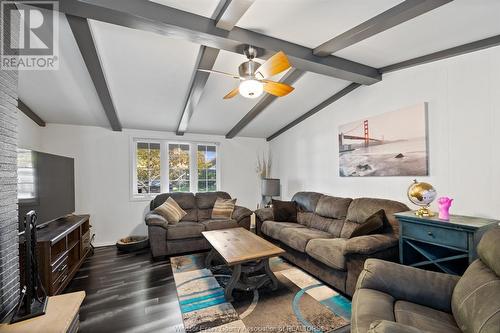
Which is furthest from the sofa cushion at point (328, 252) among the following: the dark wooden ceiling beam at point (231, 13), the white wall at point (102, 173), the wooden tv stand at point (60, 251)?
the white wall at point (102, 173)

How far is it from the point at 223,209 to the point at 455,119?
145 inches

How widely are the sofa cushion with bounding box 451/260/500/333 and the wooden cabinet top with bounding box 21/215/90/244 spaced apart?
11.1ft

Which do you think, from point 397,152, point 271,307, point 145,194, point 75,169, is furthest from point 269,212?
point 75,169

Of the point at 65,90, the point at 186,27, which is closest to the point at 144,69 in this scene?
the point at 186,27

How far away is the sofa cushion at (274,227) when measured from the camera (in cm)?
353

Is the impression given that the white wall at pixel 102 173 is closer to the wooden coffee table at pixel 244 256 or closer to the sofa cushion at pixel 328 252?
the wooden coffee table at pixel 244 256

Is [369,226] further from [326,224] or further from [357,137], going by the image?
[357,137]

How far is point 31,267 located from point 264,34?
2.70 metres

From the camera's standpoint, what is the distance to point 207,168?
17.5ft

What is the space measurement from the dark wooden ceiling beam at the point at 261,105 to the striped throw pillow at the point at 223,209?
64.0 inches

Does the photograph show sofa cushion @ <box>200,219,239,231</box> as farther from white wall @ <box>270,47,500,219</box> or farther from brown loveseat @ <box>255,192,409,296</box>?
white wall @ <box>270,47,500,219</box>

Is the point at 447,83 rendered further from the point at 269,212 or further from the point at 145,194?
the point at 145,194

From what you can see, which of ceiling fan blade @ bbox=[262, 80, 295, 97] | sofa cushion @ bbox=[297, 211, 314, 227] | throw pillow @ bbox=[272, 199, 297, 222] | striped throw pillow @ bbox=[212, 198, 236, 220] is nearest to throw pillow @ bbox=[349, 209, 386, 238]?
sofa cushion @ bbox=[297, 211, 314, 227]

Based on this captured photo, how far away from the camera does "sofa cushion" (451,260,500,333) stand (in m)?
1.09
